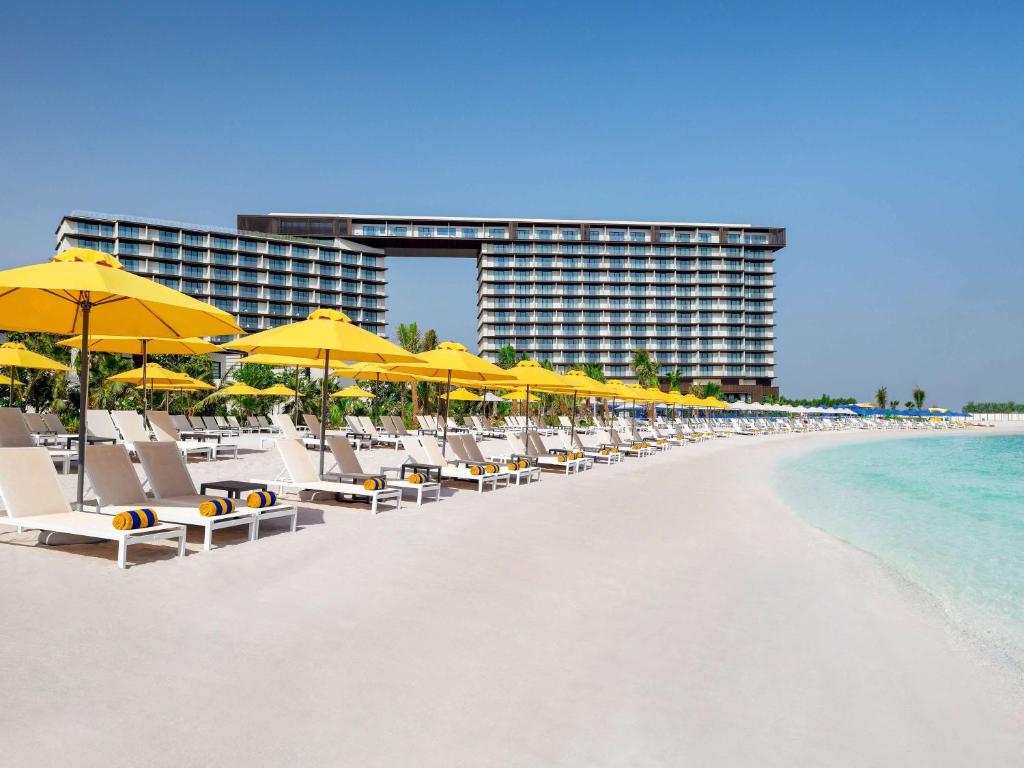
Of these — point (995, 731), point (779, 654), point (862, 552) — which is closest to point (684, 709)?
point (779, 654)

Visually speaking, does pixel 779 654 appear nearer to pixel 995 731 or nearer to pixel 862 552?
pixel 995 731

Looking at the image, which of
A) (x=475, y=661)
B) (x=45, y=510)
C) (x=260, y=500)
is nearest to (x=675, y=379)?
(x=260, y=500)

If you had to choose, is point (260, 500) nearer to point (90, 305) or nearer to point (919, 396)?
point (90, 305)

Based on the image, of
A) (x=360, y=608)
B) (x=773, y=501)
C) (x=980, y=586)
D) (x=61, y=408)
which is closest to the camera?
(x=360, y=608)

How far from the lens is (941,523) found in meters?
11.5

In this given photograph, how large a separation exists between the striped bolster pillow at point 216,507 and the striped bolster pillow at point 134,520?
544mm

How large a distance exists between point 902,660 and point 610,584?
1.93m

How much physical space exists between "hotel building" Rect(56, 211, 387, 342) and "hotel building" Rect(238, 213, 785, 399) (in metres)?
7.27

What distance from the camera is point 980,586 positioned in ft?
23.2

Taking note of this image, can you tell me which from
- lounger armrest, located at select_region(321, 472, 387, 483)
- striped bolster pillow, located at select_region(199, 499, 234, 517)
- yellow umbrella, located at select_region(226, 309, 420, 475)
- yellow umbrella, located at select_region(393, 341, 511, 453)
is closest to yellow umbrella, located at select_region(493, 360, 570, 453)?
yellow umbrella, located at select_region(393, 341, 511, 453)

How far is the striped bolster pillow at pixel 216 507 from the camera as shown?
6.10 metres

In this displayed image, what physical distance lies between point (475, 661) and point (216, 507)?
3.21 metres

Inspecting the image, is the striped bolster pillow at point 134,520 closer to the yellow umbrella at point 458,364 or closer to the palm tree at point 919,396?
the yellow umbrella at point 458,364

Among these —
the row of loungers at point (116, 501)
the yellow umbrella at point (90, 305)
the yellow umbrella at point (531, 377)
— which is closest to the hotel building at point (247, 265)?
the yellow umbrella at point (531, 377)
